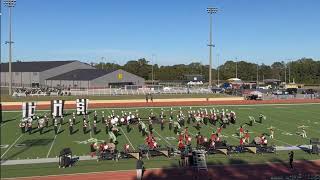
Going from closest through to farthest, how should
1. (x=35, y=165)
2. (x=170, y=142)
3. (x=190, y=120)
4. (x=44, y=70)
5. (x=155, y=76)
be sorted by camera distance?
(x=35, y=165) < (x=170, y=142) < (x=190, y=120) < (x=44, y=70) < (x=155, y=76)

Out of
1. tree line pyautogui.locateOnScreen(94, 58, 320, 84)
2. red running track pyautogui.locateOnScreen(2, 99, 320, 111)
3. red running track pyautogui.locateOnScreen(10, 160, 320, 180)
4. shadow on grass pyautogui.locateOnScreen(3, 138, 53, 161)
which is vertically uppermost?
tree line pyautogui.locateOnScreen(94, 58, 320, 84)

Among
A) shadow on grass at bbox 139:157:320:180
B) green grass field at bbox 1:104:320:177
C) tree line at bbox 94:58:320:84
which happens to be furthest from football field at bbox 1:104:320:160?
tree line at bbox 94:58:320:84

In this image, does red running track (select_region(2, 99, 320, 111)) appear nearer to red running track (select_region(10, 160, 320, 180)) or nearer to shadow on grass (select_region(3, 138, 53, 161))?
shadow on grass (select_region(3, 138, 53, 161))

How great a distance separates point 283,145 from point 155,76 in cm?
9090

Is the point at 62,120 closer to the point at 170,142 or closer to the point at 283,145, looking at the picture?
the point at 170,142

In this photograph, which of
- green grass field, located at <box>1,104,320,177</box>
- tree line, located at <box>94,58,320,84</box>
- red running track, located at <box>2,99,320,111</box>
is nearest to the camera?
green grass field, located at <box>1,104,320,177</box>

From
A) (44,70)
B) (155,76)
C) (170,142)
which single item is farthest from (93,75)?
(170,142)

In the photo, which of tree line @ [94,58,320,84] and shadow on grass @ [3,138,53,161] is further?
tree line @ [94,58,320,84]

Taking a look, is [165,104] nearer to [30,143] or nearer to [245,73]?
[30,143]

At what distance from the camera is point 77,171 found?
17969mm

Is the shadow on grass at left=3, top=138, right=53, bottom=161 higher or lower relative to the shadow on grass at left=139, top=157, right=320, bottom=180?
higher

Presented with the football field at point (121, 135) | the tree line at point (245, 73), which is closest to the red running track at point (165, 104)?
the football field at point (121, 135)

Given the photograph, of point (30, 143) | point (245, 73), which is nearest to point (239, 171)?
point (30, 143)

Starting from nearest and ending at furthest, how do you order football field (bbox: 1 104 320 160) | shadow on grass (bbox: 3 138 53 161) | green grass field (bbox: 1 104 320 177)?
green grass field (bbox: 1 104 320 177)
shadow on grass (bbox: 3 138 53 161)
football field (bbox: 1 104 320 160)
